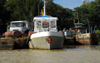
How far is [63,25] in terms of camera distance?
54281 millimetres

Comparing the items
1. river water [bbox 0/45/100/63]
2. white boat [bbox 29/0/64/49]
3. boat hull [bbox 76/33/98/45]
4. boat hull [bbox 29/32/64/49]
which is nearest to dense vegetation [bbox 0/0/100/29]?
boat hull [bbox 76/33/98/45]

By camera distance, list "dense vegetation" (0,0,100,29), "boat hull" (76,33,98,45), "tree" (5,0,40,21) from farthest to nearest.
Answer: "tree" (5,0,40,21)
"dense vegetation" (0,0,100,29)
"boat hull" (76,33,98,45)

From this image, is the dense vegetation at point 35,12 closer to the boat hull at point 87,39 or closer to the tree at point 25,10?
the tree at point 25,10

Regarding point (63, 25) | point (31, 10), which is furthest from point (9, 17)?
point (63, 25)

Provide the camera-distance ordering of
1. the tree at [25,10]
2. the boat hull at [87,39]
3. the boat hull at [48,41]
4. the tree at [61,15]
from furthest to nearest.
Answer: the tree at [61,15], the tree at [25,10], the boat hull at [87,39], the boat hull at [48,41]

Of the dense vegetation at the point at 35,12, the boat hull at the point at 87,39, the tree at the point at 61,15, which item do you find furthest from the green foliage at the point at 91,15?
the boat hull at the point at 87,39

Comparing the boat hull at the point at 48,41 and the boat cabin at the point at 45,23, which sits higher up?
the boat cabin at the point at 45,23

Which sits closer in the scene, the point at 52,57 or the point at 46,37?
the point at 52,57

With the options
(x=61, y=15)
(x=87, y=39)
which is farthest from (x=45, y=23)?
(x=61, y=15)

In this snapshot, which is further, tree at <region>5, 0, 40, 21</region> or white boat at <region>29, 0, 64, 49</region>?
tree at <region>5, 0, 40, 21</region>

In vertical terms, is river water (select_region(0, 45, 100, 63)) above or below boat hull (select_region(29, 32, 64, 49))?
below

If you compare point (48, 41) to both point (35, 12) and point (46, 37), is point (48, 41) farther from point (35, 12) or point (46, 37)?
point (35, 12)

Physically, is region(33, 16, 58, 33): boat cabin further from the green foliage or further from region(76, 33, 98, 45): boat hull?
the green foliage

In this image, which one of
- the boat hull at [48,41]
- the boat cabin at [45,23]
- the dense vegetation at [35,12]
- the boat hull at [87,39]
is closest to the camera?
the boat hull at [48,41]
